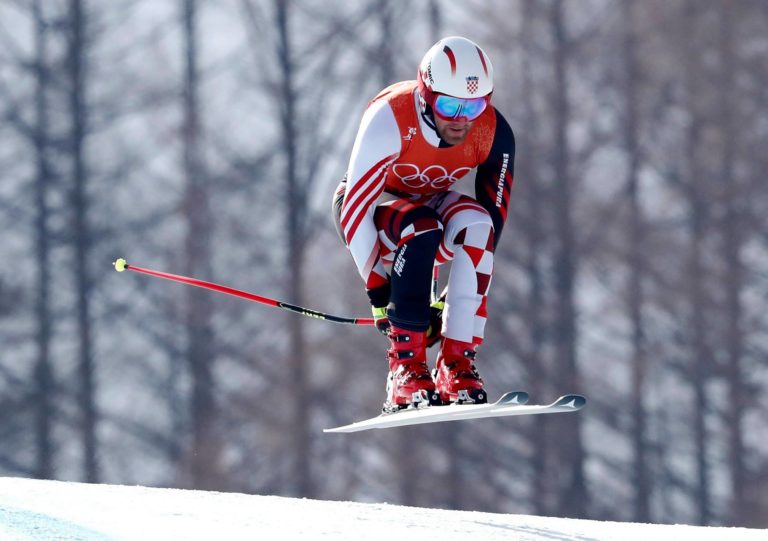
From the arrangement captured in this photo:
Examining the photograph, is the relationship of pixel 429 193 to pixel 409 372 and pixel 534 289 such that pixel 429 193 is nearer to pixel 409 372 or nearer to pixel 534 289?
pixel 409 372

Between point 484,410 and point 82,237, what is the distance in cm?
1512

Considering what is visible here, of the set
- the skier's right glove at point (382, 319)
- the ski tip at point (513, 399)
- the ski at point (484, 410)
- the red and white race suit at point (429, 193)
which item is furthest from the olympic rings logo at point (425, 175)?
the ski tip at point (513, 399)

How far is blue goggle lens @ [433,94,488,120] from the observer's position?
22.3 feet

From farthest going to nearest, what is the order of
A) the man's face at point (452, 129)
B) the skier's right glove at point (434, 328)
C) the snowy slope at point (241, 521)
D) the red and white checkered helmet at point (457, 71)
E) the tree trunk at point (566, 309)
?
the tree trunk at point (566, 309), the skier's right glove at point (434, 328), the man's face at point (452, 129), the red and white checkered helmet at point (457, 71), the snowy slope at point (241, 521)

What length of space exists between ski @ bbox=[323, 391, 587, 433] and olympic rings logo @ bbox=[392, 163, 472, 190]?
3.59 feet

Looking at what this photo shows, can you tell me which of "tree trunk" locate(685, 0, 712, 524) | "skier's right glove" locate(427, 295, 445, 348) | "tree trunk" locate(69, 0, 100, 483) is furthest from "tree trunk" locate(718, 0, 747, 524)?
"skier's right glove" locate(427, 295, 445, 348)

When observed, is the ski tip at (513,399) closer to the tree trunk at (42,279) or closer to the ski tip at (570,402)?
the ski tip at (570,402)

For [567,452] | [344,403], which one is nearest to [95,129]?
[344,403]

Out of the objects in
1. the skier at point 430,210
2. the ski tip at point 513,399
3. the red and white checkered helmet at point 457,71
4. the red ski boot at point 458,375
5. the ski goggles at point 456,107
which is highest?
the red and white checkered helmet at point 457,71

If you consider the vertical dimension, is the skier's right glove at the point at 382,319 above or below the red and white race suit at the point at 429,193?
below

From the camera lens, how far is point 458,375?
701 centimetres

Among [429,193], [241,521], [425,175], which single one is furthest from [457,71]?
[241,521]

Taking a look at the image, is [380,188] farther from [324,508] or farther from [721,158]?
[721,158]

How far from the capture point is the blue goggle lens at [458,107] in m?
6.81
